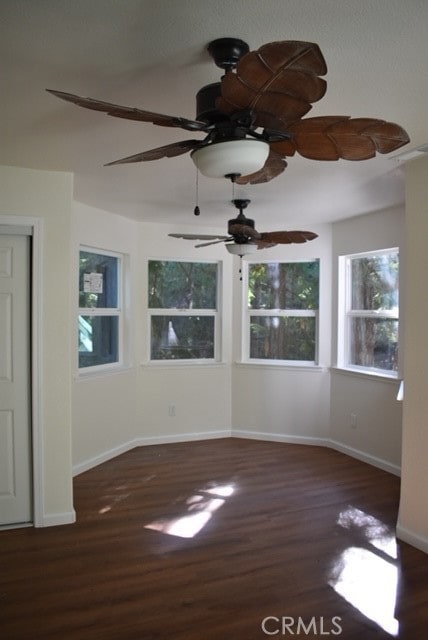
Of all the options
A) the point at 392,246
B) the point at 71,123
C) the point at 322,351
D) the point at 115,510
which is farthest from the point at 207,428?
the point at 71,123

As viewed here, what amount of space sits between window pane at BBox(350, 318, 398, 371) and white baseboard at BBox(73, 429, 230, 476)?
178 centimetres

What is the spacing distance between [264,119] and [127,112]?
394 millimetres

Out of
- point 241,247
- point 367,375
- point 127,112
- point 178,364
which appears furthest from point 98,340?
point 127,112

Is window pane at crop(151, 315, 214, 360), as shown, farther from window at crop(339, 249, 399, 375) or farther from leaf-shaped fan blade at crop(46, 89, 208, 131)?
leaf-shaped fan blade at crop(46, 89, 208, 131)

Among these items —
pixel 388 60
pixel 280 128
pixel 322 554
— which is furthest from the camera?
pixel 322 554

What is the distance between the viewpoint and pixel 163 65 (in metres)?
1.76

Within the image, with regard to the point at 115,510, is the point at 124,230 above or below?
above

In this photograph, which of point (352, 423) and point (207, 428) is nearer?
point (352, 423)

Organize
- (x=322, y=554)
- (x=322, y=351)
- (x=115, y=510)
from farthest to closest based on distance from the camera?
(x=322, y=351)
(x=115, y=510)
(x=322, y=554)

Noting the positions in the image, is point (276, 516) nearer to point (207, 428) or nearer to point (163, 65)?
point (207, 428)

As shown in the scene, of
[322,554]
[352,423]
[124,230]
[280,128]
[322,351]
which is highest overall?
[124,230]

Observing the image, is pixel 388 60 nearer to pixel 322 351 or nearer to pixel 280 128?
pixel 280 128

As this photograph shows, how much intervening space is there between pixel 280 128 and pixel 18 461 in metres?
2.78

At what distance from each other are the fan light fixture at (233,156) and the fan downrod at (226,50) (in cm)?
44
